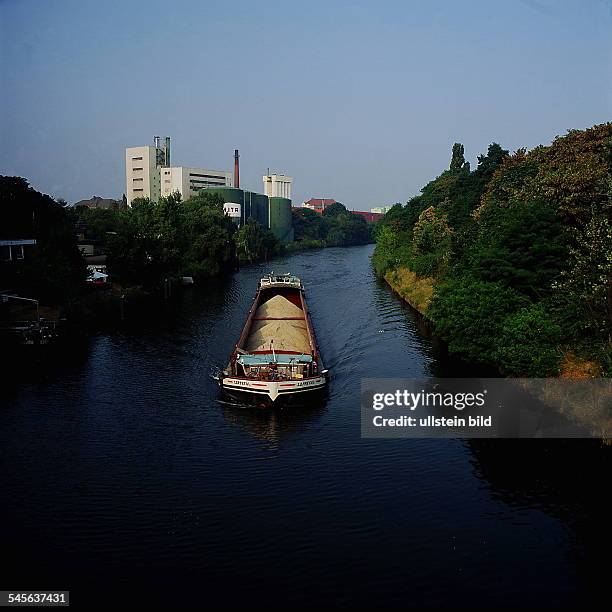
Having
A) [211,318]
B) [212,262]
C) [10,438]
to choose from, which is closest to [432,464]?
[10,438]

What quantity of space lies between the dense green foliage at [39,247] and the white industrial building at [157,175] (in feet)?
209

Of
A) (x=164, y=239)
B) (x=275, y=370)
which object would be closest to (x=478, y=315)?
(x=275, y=370)

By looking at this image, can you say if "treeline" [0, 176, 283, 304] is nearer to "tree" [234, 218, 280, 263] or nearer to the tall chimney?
"tree" [234, 218, 280, 263]

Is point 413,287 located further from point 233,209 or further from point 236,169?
point 236,169

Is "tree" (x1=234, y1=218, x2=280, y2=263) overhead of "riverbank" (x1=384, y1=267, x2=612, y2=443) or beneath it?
overhead

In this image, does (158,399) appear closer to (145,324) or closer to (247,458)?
(247,458)

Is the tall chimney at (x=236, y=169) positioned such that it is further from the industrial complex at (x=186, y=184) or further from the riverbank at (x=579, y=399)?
the riverbank at (x=579, y=399)

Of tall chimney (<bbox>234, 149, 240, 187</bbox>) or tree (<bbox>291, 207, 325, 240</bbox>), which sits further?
tree (<bbox>291, 207, 325, 240</bbox>)

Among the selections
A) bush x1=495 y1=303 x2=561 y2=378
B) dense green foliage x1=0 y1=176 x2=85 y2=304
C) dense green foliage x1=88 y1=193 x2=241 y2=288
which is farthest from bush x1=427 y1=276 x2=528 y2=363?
dense green foliage x1=88 y1=193 x2=241 y2=288

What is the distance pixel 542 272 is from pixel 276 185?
497 ft

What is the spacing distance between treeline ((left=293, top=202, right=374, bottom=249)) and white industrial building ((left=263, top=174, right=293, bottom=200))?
17247 mm

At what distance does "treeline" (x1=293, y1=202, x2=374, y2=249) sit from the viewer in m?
152

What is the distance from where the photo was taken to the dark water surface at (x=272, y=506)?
15430 mm

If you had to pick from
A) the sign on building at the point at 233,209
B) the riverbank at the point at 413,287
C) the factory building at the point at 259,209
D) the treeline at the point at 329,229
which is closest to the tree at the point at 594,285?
the riverbank at the point at 413,287
